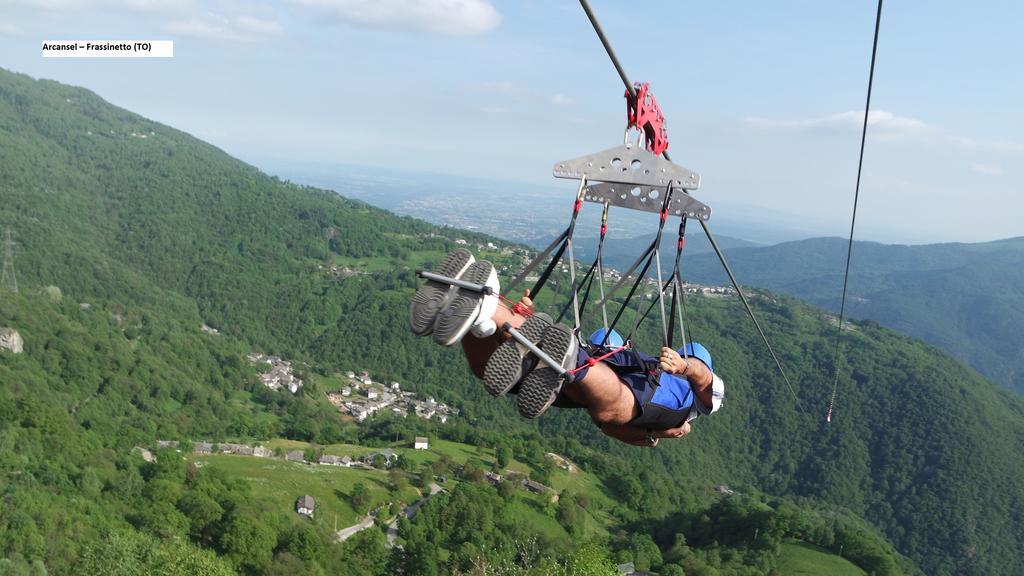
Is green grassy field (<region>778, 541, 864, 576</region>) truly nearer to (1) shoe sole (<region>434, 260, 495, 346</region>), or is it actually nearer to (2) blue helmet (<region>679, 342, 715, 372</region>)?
(2) blue helmet (<region>679, 342, 715, 372</region>)

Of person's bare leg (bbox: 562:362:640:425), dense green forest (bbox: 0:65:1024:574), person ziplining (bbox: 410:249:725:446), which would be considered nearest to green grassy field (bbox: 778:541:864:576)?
dense green forest (bbox: 0:65:1024:574)

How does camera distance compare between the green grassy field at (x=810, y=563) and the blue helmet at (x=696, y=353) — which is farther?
the green grassy field at (x=810, y=563)

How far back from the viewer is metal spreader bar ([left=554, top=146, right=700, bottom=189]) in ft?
24.2

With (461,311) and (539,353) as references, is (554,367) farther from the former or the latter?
(461,311)

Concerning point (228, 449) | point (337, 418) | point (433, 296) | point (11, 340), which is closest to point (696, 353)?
point (433, 296)

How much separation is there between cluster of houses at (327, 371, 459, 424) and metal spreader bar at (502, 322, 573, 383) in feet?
262

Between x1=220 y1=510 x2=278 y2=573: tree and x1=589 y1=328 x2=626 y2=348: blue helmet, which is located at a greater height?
x1=589 y1=328 x2=626 y2=348: blue helmet

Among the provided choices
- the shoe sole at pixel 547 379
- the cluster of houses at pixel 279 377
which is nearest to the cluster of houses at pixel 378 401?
the cluster of houses at pixel 279 377

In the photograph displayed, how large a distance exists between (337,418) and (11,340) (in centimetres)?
3461

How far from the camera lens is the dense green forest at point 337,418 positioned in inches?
1276

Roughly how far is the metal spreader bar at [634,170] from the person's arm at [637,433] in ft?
9.79

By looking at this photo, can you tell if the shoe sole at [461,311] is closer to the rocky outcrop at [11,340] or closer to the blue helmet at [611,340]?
the blue helmet at [611,340]

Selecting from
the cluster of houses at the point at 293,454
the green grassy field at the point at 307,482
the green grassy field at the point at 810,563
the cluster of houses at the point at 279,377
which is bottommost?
the cluster of houses at the point at 279,377

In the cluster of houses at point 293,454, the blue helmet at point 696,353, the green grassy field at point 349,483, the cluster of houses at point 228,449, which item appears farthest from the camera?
the cluster of houses at point 293,454
